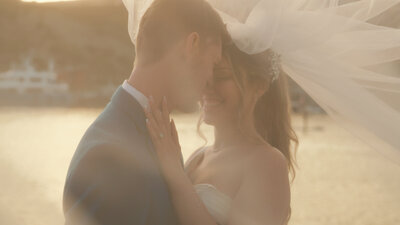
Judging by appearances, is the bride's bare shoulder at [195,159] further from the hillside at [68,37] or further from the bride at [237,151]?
the hillside at [68,37]

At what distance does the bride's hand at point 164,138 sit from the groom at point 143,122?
34 mm

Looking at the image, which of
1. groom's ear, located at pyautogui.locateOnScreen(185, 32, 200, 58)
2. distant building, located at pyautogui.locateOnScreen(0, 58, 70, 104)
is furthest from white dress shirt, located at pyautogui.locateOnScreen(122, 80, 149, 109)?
distant building, located at pyautogui.locateOnScreen(0, 58, 70, 104)

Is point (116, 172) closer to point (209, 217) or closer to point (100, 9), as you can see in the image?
point (209, 217)

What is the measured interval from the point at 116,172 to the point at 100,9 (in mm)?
71757

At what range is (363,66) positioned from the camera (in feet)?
9.39

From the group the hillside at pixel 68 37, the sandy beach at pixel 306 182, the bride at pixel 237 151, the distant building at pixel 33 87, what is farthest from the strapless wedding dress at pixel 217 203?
the hillside at pixel 68 37

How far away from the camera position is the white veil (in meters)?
2.67

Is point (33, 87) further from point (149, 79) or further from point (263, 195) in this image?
point (149, 79)

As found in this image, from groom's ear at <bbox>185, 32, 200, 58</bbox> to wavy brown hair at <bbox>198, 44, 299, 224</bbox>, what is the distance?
381 mm

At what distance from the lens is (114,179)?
206cm

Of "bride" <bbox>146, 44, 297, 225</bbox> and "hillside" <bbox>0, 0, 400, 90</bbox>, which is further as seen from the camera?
"hillside" <bbox>0, 0, 400, 90</bbox>

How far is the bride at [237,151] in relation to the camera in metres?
2.46

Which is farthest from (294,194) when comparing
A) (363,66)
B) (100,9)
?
(100,9)

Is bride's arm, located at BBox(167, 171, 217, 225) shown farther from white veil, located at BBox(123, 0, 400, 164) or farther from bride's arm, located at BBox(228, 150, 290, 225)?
white veil, located at BBox(123, 0, 400, 164)
